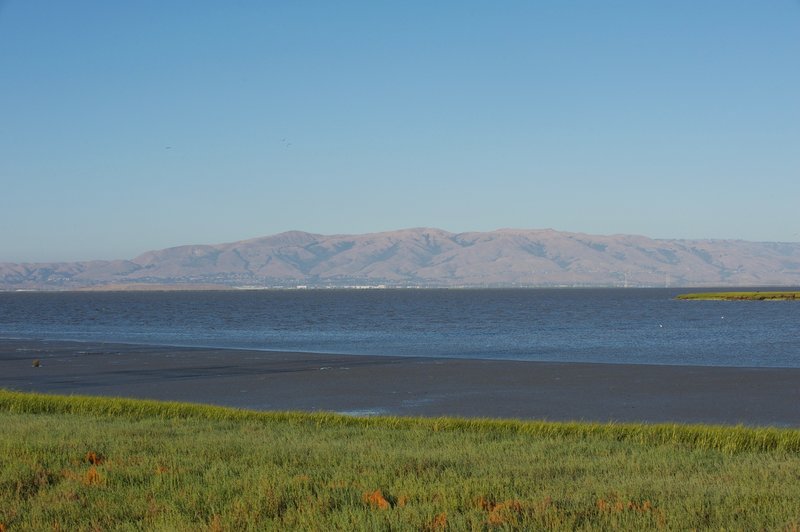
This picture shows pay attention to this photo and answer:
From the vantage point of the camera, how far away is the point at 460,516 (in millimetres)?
8438

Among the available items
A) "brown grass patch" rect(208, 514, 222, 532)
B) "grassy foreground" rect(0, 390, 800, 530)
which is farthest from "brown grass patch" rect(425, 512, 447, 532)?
"brown grass patch" rect(208, 514, 222, 532)

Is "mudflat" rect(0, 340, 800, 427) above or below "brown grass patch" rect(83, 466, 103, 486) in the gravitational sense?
below

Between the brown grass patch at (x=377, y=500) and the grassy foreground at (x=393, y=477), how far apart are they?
24mm

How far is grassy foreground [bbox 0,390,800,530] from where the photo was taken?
8.50 m

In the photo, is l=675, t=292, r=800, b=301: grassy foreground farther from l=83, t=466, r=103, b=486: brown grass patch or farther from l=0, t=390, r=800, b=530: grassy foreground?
l=83, t=466, r=103, b=486: brown grass patch

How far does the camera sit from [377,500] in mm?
9117

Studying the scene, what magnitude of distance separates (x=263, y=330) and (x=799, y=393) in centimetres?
4901

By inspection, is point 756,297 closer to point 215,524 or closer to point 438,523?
point 438,523

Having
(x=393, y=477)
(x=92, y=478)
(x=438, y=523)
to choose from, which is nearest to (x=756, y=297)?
(x=393, y=477)

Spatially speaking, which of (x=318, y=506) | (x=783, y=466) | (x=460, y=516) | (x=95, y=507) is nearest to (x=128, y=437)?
(x=95, y=507)

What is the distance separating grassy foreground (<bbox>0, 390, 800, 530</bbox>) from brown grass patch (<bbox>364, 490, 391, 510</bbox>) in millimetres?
24

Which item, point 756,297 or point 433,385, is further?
point 756,297

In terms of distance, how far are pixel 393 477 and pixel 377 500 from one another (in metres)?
1.17

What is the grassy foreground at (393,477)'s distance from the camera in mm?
8500
